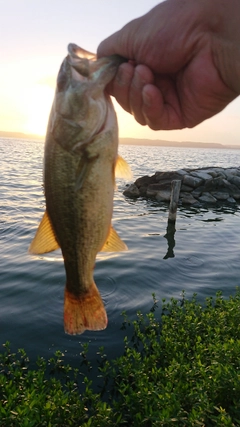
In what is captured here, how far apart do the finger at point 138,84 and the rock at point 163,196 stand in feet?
94.4

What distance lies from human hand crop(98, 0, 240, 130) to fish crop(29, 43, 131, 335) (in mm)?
194

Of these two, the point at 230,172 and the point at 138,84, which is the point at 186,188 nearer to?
the point at 230,172

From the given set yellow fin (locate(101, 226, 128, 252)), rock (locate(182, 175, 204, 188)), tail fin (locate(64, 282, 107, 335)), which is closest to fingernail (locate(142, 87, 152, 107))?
yellow fin (locate(101, 226, 128, 252))

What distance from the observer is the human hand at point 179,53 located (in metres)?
3.07

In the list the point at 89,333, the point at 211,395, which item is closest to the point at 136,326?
the point at 89,333

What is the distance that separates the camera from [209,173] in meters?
35.8

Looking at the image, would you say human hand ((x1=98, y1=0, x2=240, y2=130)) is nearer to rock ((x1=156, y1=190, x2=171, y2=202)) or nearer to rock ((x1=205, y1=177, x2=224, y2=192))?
rock ((x1=156, y1=190, x2=171, y2=202))

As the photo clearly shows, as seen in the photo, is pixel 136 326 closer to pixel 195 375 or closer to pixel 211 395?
pixel 195 375

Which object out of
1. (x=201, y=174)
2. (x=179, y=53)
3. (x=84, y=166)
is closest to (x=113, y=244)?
(x=84, y=166)

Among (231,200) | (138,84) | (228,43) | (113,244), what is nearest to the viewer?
(228,43)

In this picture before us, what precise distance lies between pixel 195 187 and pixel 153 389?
28320 millimetres

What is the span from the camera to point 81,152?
3.00m

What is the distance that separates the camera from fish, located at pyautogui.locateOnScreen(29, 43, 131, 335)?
299cm

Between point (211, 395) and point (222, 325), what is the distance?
124 inches
